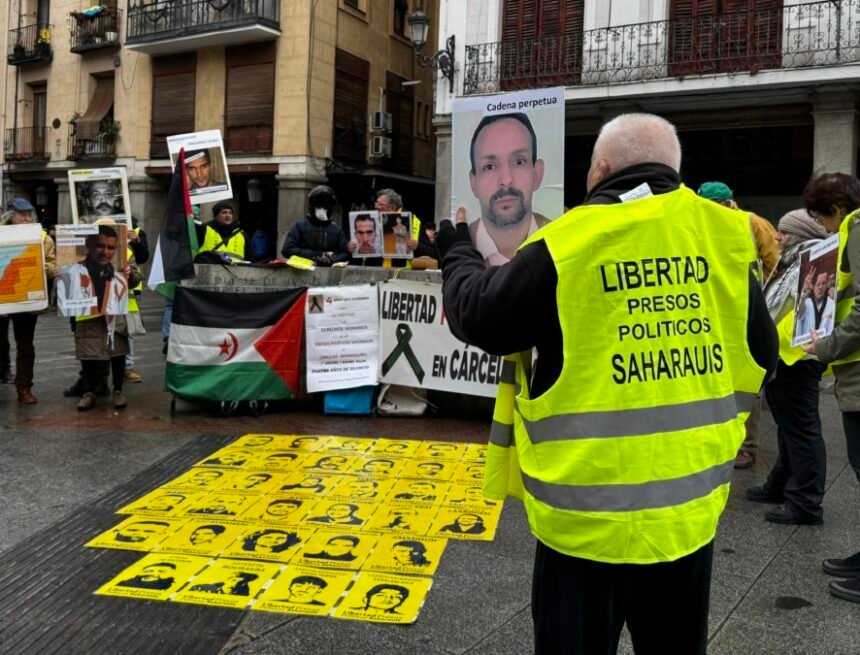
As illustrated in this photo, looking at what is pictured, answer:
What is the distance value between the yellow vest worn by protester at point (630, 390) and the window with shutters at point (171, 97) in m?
22.6

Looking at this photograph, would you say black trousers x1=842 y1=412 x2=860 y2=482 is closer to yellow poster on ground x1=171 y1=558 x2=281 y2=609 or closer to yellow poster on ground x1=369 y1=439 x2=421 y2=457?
yellow poster on ground x1=171 y1=558 x2=281 y2=609

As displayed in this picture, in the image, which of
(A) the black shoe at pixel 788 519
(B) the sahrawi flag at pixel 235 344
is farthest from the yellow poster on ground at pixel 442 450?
(A) the black shoe at pixel 788 519

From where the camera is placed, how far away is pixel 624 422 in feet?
6.21

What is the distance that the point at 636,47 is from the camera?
620 inches

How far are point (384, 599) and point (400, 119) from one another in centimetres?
2179

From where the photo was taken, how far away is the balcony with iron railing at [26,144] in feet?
87.9

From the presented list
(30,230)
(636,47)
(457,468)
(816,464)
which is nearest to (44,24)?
(636,47)

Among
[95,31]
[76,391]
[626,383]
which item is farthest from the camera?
[95,31]

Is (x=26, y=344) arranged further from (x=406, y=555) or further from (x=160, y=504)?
(x=406, y=555)

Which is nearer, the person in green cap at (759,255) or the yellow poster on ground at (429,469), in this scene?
the yellow poster on ground at (429,469)

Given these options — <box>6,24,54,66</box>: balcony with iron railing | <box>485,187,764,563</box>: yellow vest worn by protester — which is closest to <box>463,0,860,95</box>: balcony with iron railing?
<box>485,187,764,563</box>: yellow vest worn by protester

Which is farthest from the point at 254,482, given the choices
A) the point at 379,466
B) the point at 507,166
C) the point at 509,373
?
the point at 509,373

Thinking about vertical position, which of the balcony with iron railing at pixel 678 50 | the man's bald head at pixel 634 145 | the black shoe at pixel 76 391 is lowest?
the black shoe at pixel 76 391

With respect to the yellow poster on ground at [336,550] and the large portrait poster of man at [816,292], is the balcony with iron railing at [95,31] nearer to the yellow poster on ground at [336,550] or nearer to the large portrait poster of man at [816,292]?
the yellow poster on ground at [336,550]
